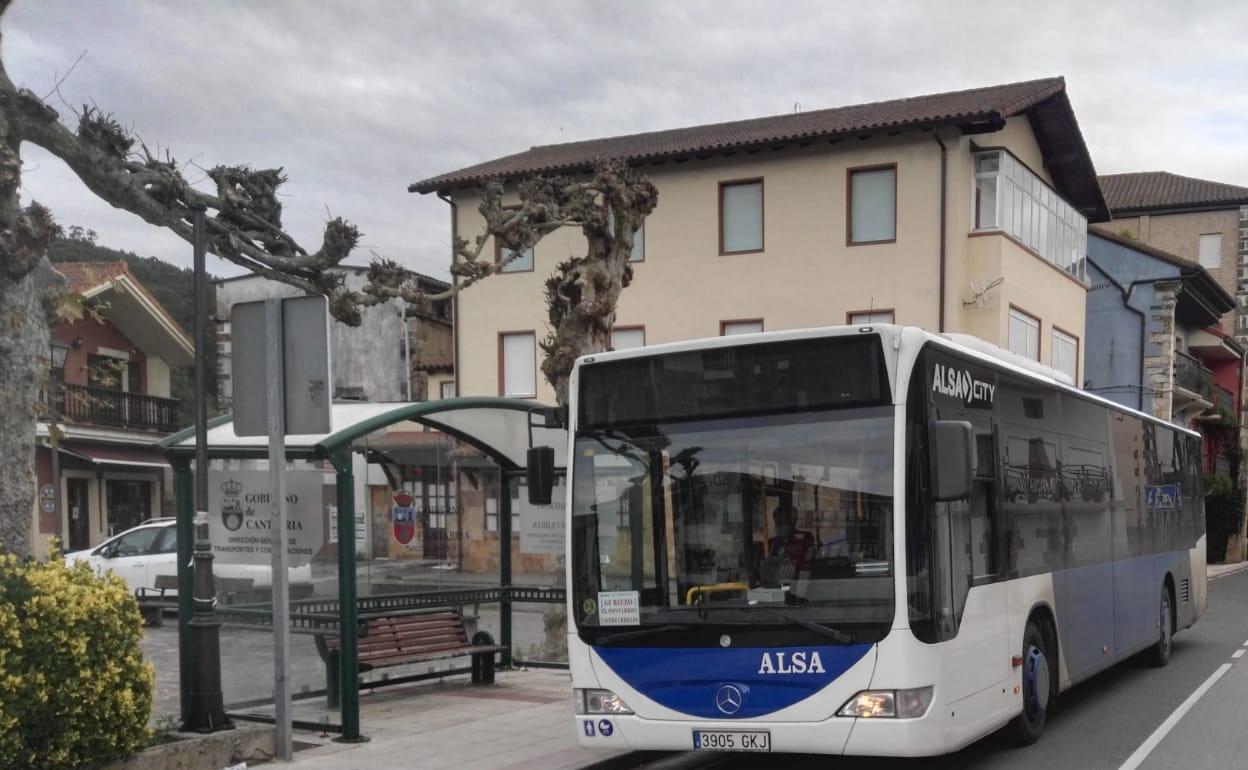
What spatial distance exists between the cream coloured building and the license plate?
21.2 m

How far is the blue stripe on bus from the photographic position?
7609 millimetres

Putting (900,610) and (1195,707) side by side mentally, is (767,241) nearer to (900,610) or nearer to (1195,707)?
(1195,707)

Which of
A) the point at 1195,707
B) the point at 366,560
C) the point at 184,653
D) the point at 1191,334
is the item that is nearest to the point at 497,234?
the point at 366,560

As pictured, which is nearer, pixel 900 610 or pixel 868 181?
pixel 900 610

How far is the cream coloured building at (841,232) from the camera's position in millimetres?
28203

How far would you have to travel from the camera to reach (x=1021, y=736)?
9758 millimetres

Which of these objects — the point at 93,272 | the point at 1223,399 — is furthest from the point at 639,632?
the point at 1223,399

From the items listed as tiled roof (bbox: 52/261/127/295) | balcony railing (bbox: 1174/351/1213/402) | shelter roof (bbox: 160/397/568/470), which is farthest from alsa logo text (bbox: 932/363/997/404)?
balcony railing (bbox: 1174/351/1213/402)

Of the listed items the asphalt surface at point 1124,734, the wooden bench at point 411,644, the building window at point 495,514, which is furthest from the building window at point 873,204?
the wooden bench at point 411,644

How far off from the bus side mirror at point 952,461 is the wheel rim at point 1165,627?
29.5ft

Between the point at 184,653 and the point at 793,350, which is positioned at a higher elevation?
the point at 793,350

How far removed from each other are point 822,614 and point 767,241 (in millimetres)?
22966

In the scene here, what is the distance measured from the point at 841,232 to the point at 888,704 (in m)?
22.6

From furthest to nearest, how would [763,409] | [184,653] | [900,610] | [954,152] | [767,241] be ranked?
[767,241] < [954,152] < [184,653] < [763,409] < [900,610]
